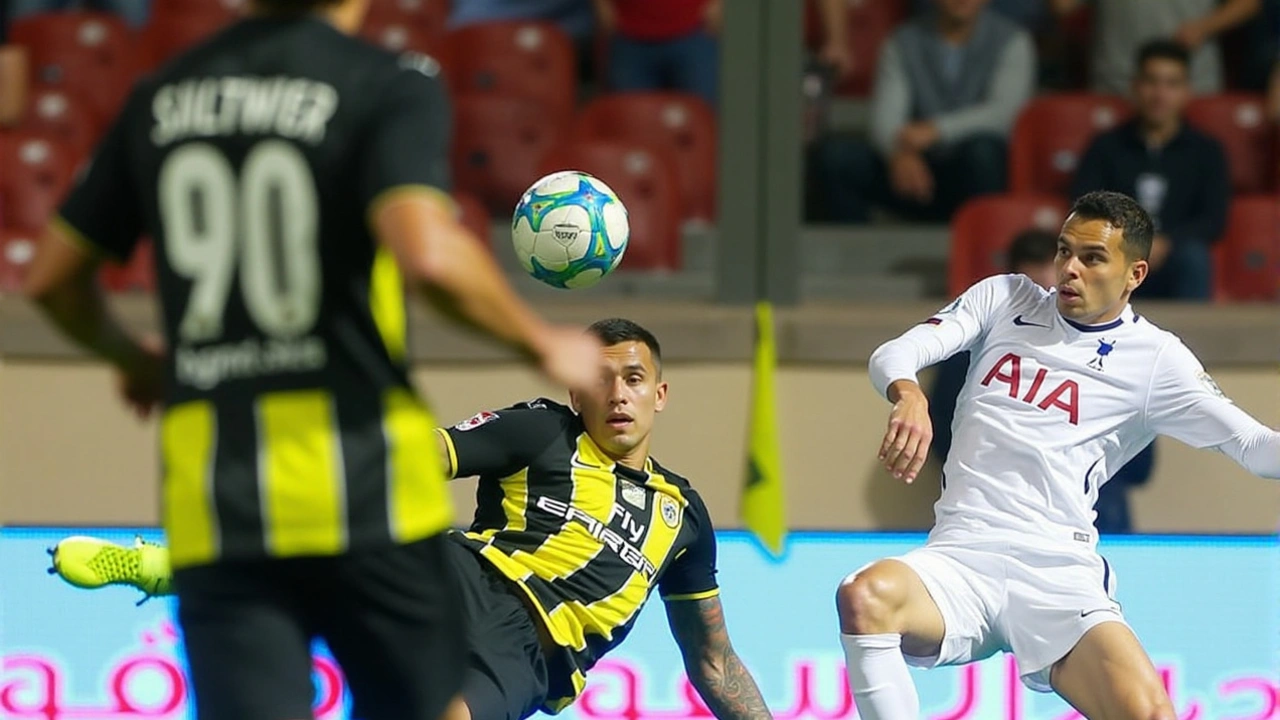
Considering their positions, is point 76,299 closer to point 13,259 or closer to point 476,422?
point 476,422

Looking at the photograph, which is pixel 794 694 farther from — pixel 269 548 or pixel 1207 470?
pixel 269 548

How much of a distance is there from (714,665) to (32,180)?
4.90 meters

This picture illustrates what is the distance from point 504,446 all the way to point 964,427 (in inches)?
47.2

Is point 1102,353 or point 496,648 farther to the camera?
point 1102,353

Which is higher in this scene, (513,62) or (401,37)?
(401,37)

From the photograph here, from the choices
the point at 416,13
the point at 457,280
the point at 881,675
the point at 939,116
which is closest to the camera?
the point at 457,280

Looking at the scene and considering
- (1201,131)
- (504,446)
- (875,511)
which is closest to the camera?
(504,446)

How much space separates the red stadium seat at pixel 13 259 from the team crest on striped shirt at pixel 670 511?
13.6ft

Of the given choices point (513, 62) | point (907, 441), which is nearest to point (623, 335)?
point (907, 441)

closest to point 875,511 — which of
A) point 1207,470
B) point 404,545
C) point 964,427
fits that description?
point 1207,470

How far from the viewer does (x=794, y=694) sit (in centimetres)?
572

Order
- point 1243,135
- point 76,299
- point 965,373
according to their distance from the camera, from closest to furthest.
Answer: point 76,299
point 965,373
point 1243,135

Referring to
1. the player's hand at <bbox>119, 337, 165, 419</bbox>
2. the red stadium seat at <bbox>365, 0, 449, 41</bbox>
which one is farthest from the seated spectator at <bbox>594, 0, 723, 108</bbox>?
the player's hand at <bbox>119, 337, 165, 419</bbox>

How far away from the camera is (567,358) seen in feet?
8.52
